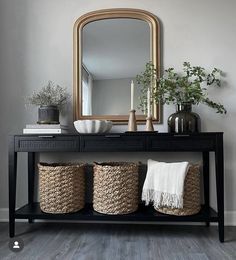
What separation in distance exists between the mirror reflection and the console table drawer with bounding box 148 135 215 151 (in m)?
0.46

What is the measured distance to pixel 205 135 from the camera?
180cm

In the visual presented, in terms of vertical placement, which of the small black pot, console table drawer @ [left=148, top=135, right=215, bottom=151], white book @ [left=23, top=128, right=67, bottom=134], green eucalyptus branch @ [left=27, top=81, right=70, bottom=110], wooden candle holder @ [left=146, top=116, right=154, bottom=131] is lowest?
console table drawer @ [left=148, top=135, right=215, bottom=151]

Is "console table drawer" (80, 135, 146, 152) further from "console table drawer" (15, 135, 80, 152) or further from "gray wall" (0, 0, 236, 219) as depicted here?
"gray wall" (0, 0, 236, 219)

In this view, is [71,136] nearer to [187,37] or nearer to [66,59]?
[66,59]

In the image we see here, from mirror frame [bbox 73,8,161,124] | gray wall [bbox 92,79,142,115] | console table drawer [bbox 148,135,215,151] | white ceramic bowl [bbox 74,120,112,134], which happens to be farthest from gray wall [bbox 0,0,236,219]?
console table drawer [bbox 148,135,215,151]

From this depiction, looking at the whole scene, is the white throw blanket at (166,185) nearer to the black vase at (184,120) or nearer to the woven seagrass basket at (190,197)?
the woven seagrass basket at (190,197)

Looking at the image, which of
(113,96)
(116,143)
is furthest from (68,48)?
(116,143)

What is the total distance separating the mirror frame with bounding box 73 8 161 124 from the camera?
7.13 ft

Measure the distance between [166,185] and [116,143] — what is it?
0.44 metres

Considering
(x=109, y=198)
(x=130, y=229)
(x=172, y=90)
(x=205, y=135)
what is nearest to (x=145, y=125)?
(x=172, y=90)

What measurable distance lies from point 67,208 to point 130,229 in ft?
1.71

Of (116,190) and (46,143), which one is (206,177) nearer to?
(116,190)

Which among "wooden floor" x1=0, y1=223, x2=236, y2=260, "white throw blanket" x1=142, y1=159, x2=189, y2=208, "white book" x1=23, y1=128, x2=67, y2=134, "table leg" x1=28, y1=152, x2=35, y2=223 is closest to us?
"wooden floor" x1=0, y1=223, x2=236, y2=260

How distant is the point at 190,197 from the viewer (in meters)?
1.82
